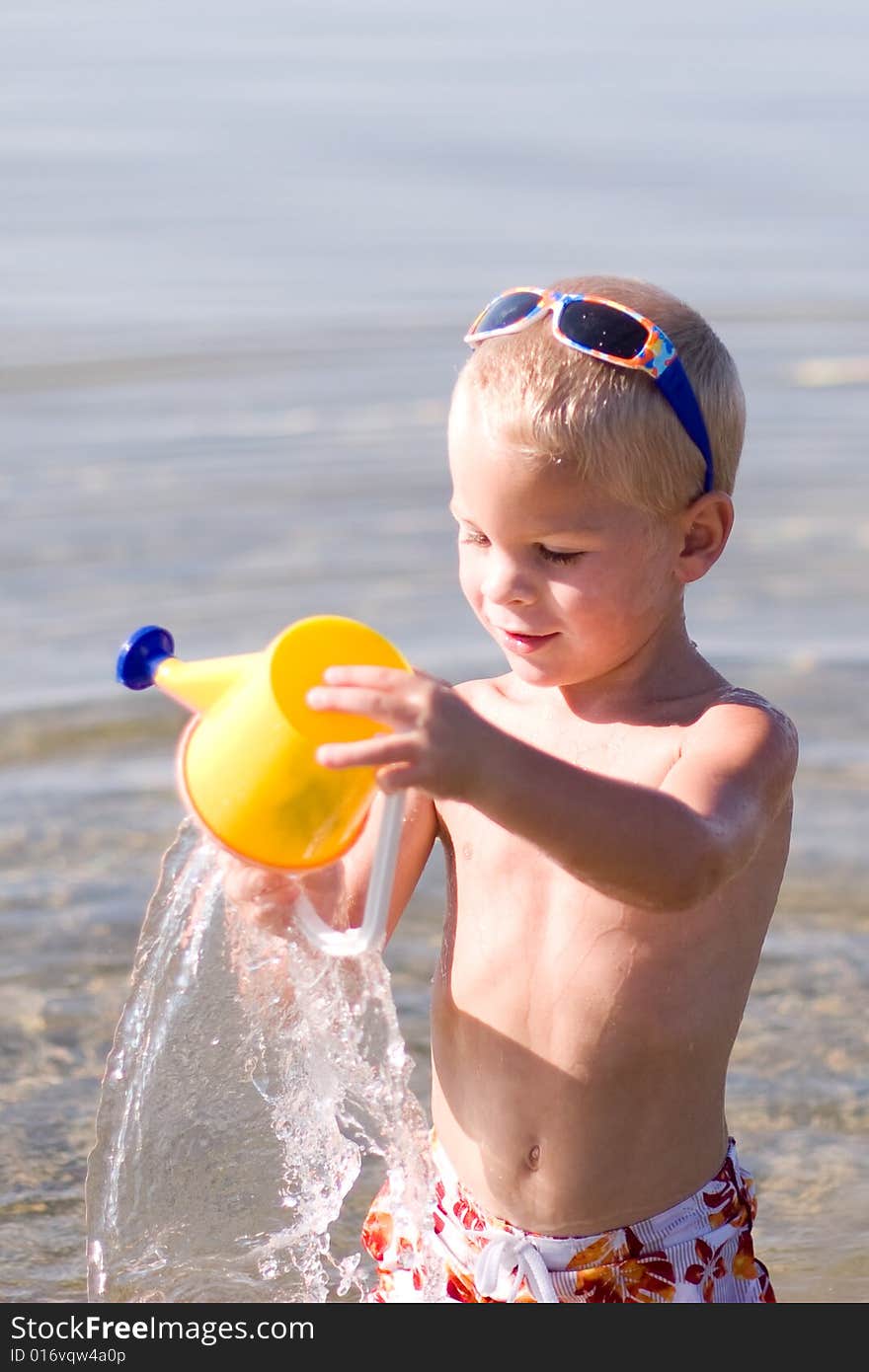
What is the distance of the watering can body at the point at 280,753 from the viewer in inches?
86.9

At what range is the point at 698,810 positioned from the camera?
7.71 feet

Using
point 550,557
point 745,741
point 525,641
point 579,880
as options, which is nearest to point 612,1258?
point 579,880

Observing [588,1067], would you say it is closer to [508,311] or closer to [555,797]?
[555,797]

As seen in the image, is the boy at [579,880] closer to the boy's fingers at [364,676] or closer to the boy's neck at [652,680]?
the boy's neck at [652,680]

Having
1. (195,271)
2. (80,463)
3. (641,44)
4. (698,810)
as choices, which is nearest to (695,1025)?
(698,810)

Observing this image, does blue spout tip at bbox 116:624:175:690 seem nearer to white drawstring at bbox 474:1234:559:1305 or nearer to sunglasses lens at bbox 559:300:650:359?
sunglasses lens at bbox 559:300:650:359

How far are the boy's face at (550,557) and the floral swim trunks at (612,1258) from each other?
2.58ft

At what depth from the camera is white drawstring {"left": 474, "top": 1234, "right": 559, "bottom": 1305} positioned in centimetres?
270

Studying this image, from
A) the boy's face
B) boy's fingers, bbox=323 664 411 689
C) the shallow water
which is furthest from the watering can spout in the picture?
the shallow water

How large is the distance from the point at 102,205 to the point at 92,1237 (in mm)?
8438

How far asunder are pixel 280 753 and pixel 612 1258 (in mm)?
964

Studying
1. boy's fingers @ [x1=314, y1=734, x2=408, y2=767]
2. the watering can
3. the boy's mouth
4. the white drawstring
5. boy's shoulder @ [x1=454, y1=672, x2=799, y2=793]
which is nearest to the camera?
boy's fingers @ [x1=314, y1=734, x2=408, y2=767]

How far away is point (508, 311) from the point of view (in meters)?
2.71

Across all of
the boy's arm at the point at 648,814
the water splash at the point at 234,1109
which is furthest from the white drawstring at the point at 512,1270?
the boy's arm at the point at 648,814
